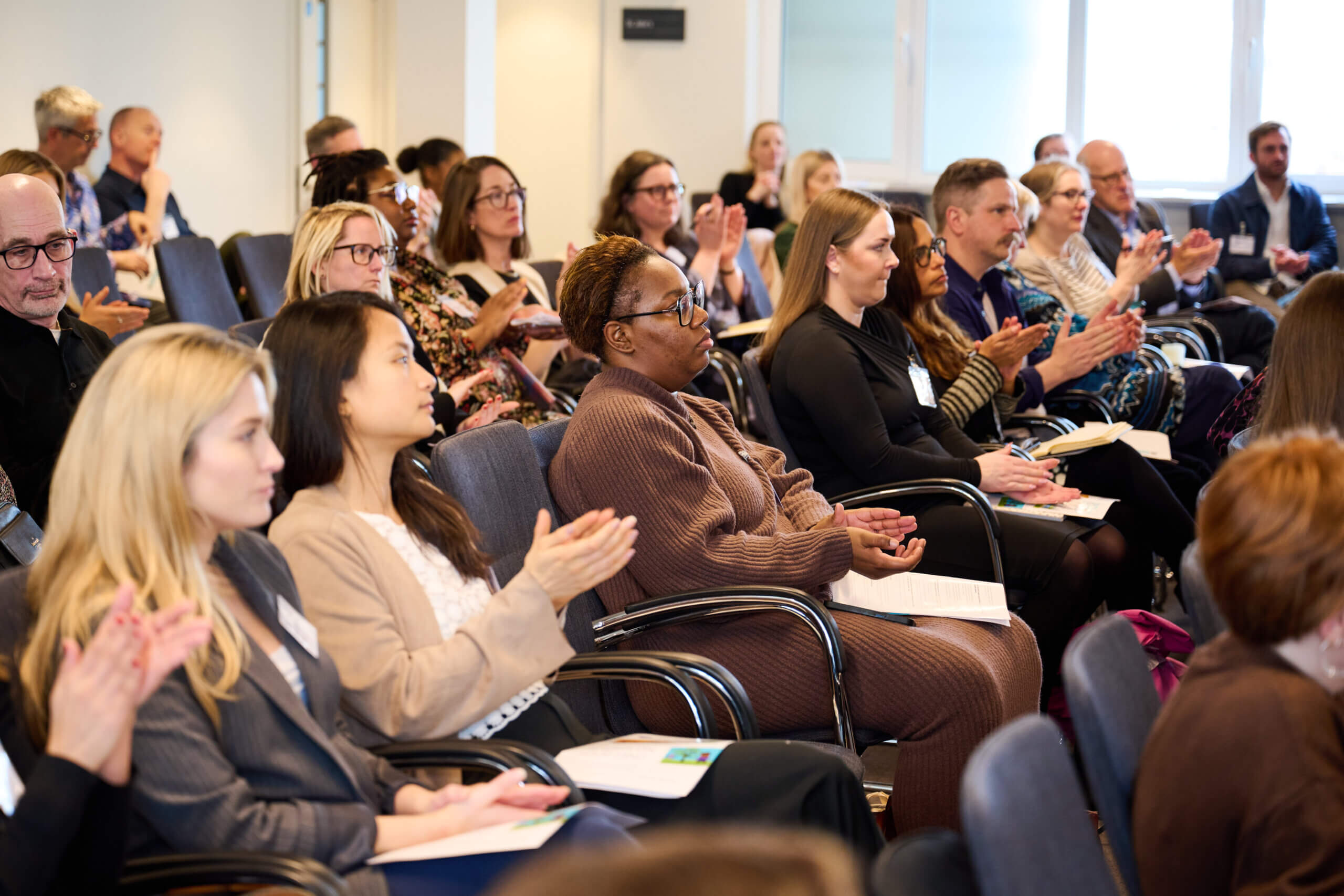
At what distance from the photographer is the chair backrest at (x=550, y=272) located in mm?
4602

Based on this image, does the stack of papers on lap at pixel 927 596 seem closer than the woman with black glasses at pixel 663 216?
Yes

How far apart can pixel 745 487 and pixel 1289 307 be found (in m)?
1.12

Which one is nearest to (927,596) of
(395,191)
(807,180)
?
(395,191)

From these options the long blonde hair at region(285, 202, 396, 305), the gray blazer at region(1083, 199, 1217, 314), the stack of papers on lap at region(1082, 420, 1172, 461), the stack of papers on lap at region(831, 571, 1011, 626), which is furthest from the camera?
Result: the gray blazer at region(1083, 199, 1217, 314)

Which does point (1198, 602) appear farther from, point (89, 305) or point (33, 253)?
point (89, 305)

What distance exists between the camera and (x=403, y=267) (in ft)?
12.2

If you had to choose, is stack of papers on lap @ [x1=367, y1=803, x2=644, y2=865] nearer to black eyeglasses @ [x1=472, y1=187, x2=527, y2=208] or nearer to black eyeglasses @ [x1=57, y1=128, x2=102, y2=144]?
black eyeglasses @ [x1=472, y1=187, x2=527, y2=208]

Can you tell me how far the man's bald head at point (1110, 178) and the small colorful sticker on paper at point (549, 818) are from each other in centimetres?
525

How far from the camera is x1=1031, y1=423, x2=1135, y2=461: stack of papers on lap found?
332 cm

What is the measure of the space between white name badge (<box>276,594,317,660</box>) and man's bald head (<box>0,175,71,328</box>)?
131cm

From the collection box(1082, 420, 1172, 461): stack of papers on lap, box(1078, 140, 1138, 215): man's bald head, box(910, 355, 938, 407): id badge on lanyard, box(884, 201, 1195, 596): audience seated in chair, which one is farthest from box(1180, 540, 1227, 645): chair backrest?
box(1078, 140, 1138, 215): man's bald head

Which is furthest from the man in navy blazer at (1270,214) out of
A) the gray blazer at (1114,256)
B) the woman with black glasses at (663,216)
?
the woman with black glasses at (663,216)

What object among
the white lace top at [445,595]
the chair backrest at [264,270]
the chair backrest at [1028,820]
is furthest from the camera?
the chair backrest at [264,270]

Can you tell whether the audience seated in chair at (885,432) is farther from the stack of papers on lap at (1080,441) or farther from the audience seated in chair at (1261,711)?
the audience seated in chair at (1261,711)
